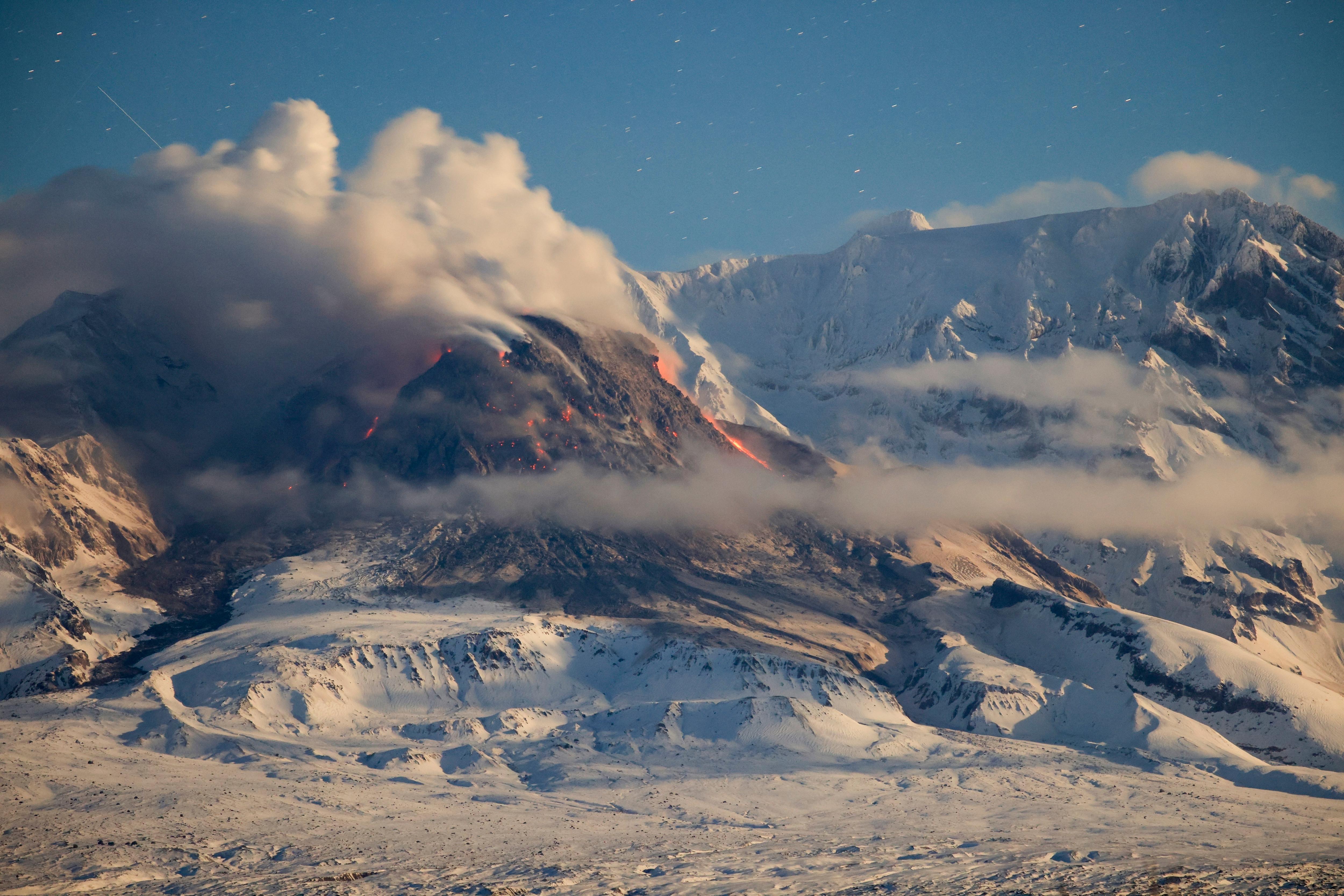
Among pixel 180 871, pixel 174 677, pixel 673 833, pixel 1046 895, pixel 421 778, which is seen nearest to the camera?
pixel 1046 895

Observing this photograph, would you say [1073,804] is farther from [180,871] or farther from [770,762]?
[180,871]

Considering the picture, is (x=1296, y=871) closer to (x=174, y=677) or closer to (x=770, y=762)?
(x=770, y=762)

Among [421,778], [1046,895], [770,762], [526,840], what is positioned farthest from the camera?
[770,762]

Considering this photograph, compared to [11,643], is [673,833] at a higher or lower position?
lower

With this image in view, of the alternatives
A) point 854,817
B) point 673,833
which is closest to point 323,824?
point 673,833

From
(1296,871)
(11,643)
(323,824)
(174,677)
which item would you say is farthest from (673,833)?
(11,643)

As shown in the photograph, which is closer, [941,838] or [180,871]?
[180,871]

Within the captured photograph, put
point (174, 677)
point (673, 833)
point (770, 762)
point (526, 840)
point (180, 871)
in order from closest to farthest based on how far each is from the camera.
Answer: point (180, 871) < point (526, 840) < point (673, 833) < point (770, 762) < point (174, 677)
